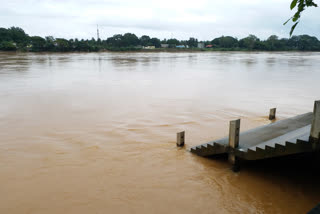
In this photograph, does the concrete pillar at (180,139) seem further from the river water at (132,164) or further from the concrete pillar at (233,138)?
the concrete pillar at (233,138)

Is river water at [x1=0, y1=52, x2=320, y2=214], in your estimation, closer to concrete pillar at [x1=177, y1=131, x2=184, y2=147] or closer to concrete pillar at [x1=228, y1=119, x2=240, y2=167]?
concrete pillar at [x1=177, y1=131, x2=184, y2=147]

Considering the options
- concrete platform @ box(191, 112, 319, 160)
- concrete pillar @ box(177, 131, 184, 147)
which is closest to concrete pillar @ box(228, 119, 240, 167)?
concrete platform @ box(191, 112, 319, 160)

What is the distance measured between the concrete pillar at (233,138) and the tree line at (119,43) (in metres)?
81.5

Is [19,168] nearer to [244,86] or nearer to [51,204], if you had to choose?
[51,204]

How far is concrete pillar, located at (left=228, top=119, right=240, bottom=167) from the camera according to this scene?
601cm

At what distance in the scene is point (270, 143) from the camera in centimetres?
577

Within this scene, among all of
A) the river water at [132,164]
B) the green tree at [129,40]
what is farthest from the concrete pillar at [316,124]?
the green tree at [129,40]

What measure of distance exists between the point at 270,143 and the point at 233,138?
0.82 m

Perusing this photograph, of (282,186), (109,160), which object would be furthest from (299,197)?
(109,160)

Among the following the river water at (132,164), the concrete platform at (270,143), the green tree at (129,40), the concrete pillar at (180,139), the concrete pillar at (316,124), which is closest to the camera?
the concrete pillar at (316,124)

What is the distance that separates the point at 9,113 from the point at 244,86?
1529 centimetres

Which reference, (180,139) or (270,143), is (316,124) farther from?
(180,139)

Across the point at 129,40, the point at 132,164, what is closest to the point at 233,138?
the point at 132,164

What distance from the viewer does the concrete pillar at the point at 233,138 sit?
601 centimetres
